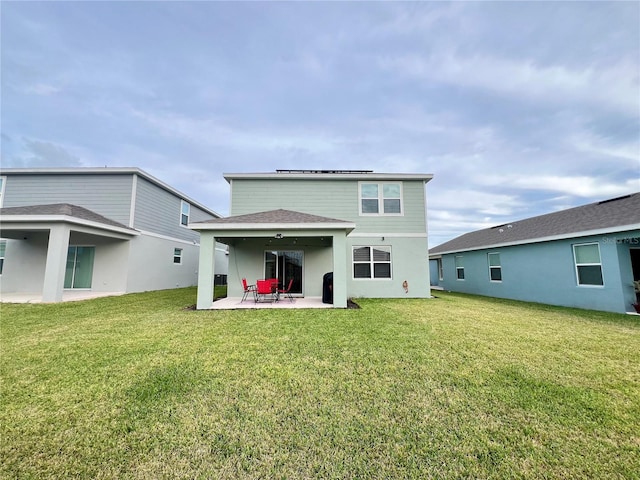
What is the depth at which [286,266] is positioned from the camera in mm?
11828

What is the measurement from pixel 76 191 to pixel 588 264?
76.5ft

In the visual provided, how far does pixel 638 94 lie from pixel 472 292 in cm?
1141

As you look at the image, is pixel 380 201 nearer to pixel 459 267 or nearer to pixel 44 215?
pixel 459 267

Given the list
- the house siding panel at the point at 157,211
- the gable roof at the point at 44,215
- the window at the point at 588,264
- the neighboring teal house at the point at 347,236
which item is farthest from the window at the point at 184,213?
the window at the point at 588,264

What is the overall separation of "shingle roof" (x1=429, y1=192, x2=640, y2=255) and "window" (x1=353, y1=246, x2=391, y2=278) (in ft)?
22.0

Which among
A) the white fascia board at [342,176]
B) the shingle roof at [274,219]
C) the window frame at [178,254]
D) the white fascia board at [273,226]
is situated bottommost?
the window frame at [178,254]

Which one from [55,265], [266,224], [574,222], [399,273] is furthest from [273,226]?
[574,222]

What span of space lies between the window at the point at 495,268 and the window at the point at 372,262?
7.03m

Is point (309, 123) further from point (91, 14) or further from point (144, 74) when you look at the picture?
point (91, 14)

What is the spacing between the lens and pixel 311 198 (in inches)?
479

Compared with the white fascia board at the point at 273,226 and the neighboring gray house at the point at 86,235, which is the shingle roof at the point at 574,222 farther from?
the neighboring gray house at the point at 86,235

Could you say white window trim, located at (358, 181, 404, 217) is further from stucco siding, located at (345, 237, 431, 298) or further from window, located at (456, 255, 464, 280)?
window, located at (456, 255, 464, 280)

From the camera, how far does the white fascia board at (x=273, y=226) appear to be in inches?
337

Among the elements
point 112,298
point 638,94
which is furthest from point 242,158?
point 638,94
